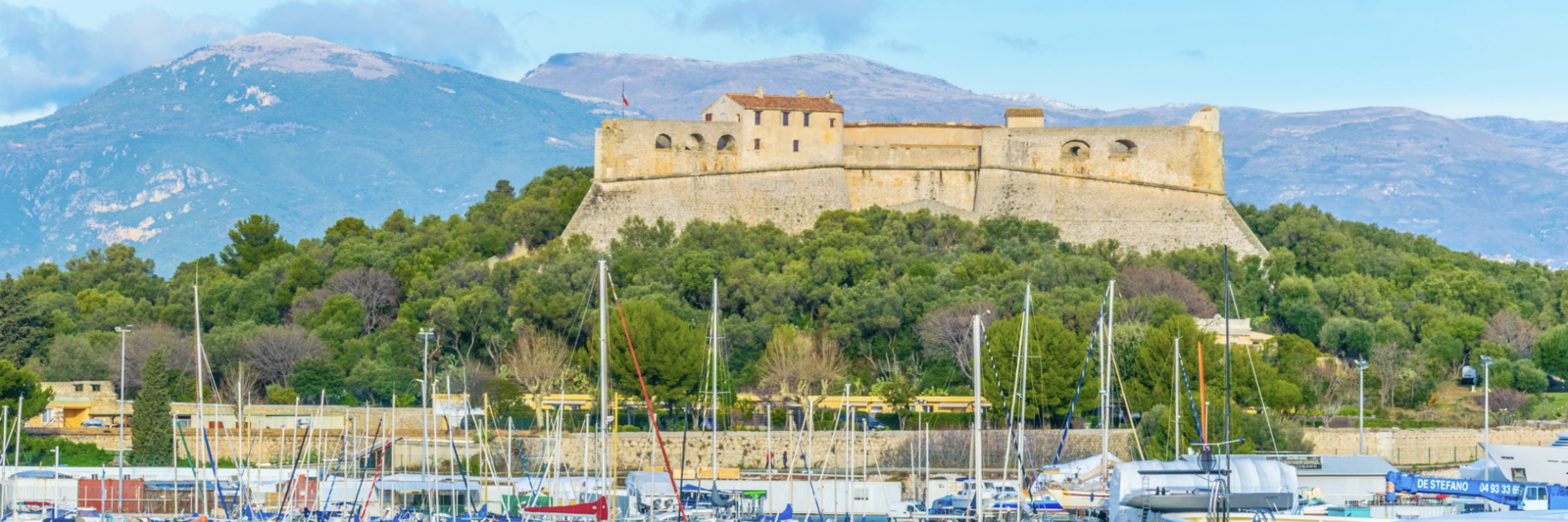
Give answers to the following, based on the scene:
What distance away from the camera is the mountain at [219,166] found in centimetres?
16512

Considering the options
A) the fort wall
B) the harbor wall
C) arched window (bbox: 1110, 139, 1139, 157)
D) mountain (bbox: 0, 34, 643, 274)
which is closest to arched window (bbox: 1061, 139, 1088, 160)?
arched window (bbox: 1110, 139, 1139, 157)

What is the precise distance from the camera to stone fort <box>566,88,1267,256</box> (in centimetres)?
5700

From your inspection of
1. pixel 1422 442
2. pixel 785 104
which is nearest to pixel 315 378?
pixel 785 104

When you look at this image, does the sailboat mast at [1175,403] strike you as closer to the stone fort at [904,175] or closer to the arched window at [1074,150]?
the stone fort at [904,175]

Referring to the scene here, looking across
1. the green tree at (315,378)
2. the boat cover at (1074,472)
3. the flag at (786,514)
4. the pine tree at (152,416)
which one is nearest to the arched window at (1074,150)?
the boat cover at (1074,472)

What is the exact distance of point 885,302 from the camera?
50.2m

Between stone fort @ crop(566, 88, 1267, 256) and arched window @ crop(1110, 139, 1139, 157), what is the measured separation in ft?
0.14

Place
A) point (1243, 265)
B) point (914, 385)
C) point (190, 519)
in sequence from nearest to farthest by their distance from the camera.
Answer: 1. point (190, 519)
2. point (914, 385)
3. point (1243, 265)

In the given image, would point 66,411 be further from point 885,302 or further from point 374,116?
point 374,116

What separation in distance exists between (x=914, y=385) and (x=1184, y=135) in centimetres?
1628

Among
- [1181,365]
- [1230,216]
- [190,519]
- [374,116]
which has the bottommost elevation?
[190,519]

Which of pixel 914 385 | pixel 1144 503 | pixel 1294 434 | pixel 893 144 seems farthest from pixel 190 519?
pixel 893 144

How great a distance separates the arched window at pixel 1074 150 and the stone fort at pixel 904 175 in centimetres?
3

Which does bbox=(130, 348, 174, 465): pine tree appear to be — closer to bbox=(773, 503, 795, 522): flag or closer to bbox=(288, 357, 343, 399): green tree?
bbox=(288, 357, 343, 399): green tree
